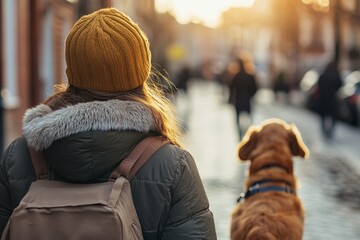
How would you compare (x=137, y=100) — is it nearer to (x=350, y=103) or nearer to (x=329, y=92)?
(x=329, y=92)

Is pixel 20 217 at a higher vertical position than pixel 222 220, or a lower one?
higher

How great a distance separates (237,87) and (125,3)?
23.4 metres

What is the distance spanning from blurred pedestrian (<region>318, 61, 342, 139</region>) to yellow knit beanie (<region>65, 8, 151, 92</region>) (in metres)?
16.6

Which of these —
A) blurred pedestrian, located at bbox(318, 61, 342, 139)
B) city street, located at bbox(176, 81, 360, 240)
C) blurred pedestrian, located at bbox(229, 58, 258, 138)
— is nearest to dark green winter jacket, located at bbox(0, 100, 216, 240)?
city street, located at bbox(176, 81, 360, 240)

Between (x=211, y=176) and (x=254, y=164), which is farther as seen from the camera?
(x=211, y=176)

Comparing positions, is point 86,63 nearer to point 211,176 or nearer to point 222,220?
point 222,220

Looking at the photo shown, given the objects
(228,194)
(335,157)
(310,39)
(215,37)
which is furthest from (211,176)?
(215,37)

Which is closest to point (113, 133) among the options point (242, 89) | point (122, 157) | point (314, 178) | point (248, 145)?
point (122, 157)

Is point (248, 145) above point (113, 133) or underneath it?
underneath

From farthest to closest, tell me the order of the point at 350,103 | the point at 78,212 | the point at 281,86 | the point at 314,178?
the point at 281,86
the point at 350,103
the point at 314,178
the point at 78,212

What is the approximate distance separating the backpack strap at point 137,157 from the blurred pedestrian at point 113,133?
2 centimetres

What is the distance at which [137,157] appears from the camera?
8.23ft

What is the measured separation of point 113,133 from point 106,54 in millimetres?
243

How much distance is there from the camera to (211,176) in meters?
11.9
